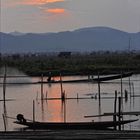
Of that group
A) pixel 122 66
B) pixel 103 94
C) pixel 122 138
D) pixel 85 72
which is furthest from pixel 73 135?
pixel 122 66

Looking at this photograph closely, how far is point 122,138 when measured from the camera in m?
5.88

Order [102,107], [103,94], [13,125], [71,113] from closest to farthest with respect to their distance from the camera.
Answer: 1. [13,125]
2. [71,113]
3. [102,107]
4. [103,94]

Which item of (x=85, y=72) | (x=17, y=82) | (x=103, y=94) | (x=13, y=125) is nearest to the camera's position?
(x=13, y=125)

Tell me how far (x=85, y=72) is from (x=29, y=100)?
26186 millimetres

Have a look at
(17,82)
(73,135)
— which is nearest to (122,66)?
(17,82)

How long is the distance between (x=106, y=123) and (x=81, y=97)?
1438 cm

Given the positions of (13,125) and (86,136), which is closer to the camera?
(86,136)

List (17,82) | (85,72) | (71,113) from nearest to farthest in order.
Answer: (71,113) < (17,82) < (85,72)

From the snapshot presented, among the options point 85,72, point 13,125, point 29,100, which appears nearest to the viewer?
point 13,125

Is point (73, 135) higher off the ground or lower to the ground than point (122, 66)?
lower

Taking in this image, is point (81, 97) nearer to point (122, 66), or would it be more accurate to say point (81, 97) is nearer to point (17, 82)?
point (17, 82)

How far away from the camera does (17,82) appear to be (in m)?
45.1

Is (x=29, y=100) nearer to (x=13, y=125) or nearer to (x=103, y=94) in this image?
(x=103, y=94)

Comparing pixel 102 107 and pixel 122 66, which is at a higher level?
pixel 122 66
